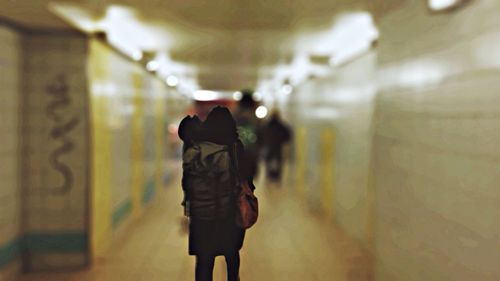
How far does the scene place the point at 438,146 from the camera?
10.0ft

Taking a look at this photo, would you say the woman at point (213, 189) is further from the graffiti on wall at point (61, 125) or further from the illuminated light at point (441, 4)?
the graffiti on wall at point (61, 125)

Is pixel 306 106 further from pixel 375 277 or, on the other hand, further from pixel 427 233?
pixel 427 233

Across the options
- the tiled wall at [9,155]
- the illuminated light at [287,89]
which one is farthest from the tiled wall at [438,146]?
the illuminated light at [287,89]

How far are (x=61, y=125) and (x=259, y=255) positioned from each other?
266cm

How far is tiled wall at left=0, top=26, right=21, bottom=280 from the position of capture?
174 inches

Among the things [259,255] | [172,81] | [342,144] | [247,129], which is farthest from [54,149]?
[172,81]

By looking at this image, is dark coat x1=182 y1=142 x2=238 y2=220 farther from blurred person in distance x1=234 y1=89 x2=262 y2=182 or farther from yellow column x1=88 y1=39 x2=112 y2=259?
yellow column x1=88 y1=39 x2=112 y2=259

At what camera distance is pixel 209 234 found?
2721mm

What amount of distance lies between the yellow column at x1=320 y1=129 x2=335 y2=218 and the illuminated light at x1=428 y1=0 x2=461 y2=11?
4773mm

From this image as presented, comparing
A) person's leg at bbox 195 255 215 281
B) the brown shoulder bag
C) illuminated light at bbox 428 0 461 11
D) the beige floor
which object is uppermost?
illuminated light at bbox 428 0 461 11

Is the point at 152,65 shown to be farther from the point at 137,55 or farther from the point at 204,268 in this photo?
the point at 204,268

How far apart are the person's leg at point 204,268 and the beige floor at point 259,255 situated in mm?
41

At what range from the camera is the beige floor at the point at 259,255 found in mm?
4754

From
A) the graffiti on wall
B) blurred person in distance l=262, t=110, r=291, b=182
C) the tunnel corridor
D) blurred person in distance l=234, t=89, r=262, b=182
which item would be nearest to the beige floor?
the tunnel corridor
